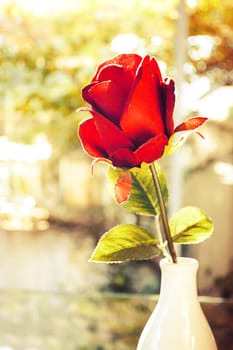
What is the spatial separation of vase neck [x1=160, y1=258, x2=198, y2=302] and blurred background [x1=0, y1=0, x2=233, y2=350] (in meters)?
2.48

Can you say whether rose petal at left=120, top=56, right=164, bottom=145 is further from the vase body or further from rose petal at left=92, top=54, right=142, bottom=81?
the vase body

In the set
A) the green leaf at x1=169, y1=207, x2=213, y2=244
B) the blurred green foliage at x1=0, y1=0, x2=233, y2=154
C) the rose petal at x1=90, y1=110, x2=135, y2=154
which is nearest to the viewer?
the rose petal at x1=90, y1=110, x2=135, y2=154

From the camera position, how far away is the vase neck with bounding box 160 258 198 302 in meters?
0.70

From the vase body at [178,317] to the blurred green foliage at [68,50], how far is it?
2.56 metres

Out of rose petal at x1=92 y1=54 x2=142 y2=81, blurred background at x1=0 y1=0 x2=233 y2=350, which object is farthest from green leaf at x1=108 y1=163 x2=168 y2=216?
blurred background at x1=0 y1=0 x2=233 y2=350

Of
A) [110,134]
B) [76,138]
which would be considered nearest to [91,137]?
[110,134]

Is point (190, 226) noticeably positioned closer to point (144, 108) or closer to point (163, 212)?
point (163, 212)

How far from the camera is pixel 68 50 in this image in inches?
129

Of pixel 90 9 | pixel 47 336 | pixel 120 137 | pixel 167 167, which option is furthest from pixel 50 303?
pixel 90 9

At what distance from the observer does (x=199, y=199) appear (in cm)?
326

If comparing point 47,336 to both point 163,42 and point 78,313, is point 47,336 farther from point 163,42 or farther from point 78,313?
point 163,42

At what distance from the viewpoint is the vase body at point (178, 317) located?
684mm

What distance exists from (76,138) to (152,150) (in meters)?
2.69

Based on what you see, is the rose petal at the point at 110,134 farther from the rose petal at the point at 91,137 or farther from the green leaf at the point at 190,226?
the green leaf at the point at 190,226
